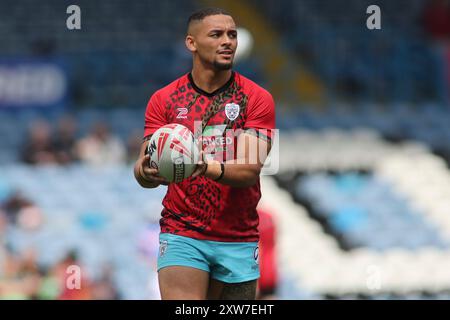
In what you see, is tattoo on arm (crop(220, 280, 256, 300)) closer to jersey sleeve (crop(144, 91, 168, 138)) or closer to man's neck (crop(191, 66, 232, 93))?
jersey sleeve (crop(144, 91, 168, 138))

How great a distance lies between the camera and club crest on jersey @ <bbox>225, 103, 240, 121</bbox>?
692cm

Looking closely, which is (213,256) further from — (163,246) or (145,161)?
(145,161)

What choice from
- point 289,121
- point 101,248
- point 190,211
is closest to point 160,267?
point 190,211

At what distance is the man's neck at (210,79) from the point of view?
6996mm

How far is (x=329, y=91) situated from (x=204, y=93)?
41.5ft

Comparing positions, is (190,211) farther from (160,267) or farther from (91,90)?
(91,90)

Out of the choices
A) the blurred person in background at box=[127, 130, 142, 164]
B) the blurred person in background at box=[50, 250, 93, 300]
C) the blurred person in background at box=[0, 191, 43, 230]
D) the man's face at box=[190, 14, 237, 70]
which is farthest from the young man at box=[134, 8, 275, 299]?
the blurred person in background at box=[127, 130, 142, 164]

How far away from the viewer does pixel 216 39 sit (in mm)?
6848

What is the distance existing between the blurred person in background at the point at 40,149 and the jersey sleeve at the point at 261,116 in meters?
9.34

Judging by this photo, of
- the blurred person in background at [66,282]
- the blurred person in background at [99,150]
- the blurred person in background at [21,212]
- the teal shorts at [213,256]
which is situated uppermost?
the teal shorts at [213,256]

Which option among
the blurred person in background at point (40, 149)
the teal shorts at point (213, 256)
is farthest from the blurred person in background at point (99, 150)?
the teal shorts at point (213, 256)

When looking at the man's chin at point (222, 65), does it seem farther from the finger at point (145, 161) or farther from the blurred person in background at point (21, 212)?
the blurred person in background at point (21, 212)

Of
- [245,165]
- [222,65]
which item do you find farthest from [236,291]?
[222,65]

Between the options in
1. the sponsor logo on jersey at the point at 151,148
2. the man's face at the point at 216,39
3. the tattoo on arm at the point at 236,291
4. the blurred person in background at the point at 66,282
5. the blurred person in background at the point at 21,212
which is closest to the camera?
the sponsor logo on jersey at the point at 151,148
